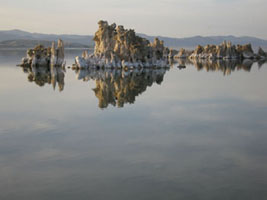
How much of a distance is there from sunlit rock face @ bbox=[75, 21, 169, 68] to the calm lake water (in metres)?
43.6

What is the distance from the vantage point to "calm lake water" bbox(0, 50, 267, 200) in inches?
532

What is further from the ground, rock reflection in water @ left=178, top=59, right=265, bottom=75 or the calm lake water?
rock reflection in water @ left=178, top=59, right=265, bottom=75

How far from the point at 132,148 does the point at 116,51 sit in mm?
67329

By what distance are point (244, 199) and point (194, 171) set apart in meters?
3.29

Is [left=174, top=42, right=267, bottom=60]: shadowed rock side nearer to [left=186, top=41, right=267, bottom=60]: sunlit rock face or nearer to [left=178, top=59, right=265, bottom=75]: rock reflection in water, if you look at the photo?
[left=186, top=41, right=267, bottom=60]: sunlit rock face

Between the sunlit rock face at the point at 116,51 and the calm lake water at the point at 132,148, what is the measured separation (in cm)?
4355

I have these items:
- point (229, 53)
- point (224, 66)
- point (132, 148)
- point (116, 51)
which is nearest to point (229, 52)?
point (229, 53)

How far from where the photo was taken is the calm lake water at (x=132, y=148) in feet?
44.3

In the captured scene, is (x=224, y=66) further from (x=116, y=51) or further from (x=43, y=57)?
(x=43, y=57)

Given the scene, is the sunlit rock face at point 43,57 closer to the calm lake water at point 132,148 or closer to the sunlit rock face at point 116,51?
the sunlit rock face at point 116,51

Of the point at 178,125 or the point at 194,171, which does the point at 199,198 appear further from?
the point at 178,125

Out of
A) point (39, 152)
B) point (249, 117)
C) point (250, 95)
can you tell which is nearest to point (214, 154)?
point (39, 152)

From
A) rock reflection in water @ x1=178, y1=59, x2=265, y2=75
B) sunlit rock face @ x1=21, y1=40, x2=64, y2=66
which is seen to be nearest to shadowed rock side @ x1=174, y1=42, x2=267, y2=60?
rock reflection in water @ x1=178, y1=59, x2=265, y2=75

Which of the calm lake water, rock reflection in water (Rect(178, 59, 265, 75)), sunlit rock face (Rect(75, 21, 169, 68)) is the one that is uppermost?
sunlit rock face (Rect(75, 21, 169, 68))
